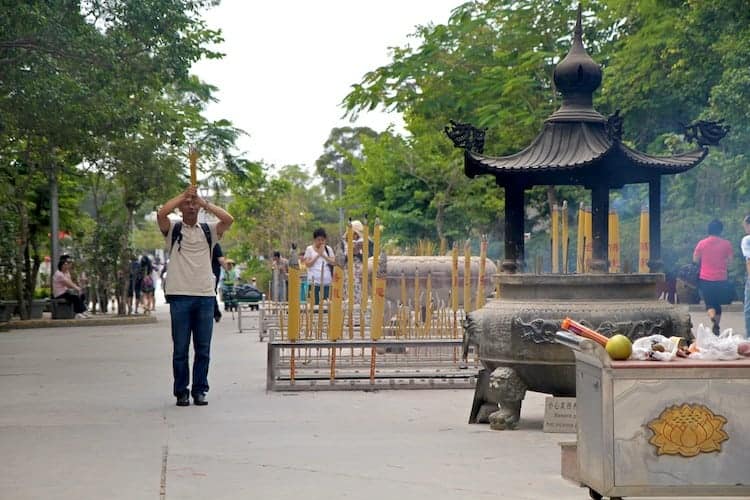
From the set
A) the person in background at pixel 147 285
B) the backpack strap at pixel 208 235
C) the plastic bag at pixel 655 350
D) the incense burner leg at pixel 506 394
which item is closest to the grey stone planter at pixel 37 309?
the person in background at pixel 147 285

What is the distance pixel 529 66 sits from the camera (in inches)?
1183

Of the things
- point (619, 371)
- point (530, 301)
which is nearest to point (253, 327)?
point (530, 301)

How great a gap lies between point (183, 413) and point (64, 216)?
2490cm

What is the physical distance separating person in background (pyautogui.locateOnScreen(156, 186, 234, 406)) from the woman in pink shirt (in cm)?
859

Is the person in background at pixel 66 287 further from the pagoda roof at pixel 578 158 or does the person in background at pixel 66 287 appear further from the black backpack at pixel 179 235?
the pagoda roof at pixel 578 158

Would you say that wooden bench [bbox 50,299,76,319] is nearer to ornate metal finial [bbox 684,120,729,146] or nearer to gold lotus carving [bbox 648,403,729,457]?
ornate metal finial [bbox 684,120,729,146]

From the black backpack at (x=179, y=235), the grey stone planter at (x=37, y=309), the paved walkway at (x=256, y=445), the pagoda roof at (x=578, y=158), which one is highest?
the pagoda roof at (x=578, y=158)

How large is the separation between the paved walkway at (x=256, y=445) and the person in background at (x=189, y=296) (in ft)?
1.00

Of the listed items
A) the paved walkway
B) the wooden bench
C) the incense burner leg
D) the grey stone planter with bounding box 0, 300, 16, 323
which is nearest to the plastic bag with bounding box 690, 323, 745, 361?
the paved walkway

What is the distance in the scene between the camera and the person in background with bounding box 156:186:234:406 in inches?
468

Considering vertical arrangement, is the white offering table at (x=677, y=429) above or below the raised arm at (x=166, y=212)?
below

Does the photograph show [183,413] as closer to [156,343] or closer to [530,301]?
[530,301]

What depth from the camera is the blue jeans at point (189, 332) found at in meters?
11.9

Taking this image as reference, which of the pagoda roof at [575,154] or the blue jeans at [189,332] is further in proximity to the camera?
the blue jeans at [189,332]
